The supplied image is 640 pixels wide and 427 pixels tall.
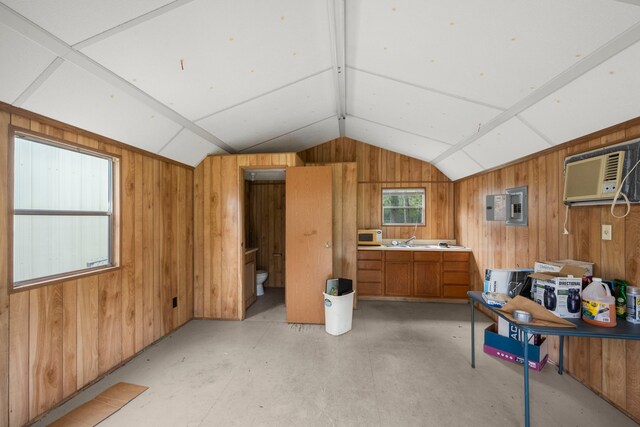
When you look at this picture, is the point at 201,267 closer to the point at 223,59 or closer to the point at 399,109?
the point at 223,59

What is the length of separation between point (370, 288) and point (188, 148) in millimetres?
3260

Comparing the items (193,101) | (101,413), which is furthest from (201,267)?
(193,101)

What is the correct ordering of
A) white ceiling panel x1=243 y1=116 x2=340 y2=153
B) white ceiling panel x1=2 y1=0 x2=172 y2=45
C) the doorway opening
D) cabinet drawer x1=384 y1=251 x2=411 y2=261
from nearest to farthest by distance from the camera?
white ceiling panel x1=2 y1=0 x2=172 y2=45 < white ceiling panel x1=243 y1=116 x2=340 y2=153 < cabinet drawer x1=384 y1=251 x2=411 y2=261 < the doorway opening

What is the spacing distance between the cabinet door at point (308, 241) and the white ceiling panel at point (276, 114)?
2.04ft

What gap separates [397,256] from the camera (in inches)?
158

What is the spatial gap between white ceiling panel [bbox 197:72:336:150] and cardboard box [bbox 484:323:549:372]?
2.95 m

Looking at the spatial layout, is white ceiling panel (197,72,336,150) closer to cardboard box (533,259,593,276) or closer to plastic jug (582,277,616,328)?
cardboard box (533,259,593,276)

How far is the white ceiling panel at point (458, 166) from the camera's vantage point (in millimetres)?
3385

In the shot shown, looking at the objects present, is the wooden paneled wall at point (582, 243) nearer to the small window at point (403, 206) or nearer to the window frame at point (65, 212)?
the small window at point (403, 206)

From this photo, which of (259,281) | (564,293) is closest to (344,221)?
(259,281)

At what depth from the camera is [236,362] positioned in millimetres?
2326

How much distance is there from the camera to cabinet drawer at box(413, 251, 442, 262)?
3.92 metres

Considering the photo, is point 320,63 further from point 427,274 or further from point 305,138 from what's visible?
point 427,274

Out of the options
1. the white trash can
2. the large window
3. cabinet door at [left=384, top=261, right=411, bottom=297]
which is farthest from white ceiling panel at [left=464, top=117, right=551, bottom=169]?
the large window
